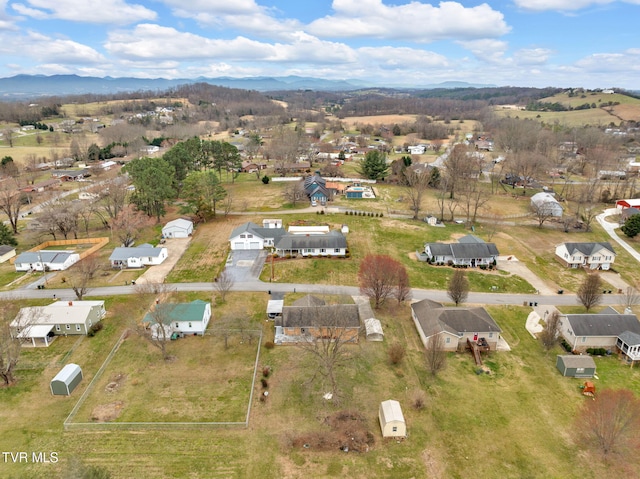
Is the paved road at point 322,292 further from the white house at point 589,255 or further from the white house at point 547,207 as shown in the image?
the white house at point 547,207

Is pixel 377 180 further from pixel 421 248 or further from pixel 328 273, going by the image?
pixel 328 273

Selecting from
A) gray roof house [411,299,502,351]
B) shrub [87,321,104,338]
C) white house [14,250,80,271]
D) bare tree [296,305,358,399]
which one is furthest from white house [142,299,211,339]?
white house [14,250,80,271]

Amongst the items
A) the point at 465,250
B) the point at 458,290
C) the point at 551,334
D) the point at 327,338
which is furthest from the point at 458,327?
the point at 465,250

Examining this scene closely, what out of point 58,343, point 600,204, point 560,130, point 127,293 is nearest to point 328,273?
point 127,293

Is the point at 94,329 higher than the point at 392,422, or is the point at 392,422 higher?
the point at 392,422

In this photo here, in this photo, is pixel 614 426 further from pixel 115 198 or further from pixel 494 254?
pixel 115 198

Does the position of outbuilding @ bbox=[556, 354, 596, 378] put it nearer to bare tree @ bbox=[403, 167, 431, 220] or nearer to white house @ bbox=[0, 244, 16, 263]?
bare tree @ bbox=[403, 167, 431, 220]

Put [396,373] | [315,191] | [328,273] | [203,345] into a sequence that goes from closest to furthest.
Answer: [396,373] < [203,345] < [328,273] < [315,191]
